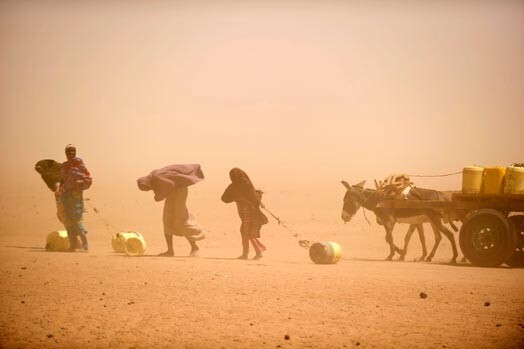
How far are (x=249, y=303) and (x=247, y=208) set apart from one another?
5.63 metres

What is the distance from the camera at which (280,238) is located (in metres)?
23.3

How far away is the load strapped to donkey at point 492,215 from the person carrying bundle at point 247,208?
3.98m

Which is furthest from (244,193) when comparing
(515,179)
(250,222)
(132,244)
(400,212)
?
(515,179)

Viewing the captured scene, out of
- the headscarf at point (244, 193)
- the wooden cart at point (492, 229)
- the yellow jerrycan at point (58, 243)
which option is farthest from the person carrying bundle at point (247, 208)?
the wooden cart at point (492, 229)

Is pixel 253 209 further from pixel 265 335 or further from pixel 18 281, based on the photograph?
pixel 265 335

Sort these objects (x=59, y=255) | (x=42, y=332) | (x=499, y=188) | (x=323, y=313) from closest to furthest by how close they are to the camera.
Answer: (x=42, y=332) < (x=323, y=313) < (x=499, y=188) < (x=59, y=255)

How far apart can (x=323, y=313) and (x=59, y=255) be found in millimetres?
7677

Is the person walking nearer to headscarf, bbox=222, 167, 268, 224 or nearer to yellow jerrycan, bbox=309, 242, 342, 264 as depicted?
headscarf, bbox=222, 167, 268, 224

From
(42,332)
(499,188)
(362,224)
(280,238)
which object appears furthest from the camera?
(362,224)

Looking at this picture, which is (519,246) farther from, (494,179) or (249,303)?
(249,303)

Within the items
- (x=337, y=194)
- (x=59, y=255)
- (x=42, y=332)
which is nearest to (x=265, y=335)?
(x=42, y=332)

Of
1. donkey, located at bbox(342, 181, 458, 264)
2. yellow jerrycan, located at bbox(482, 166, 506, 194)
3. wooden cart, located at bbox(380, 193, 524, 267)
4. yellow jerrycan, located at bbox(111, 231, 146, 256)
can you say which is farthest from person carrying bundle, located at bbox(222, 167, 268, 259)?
yellow jerrycan, located at bbox(482, 166, 506, 194)

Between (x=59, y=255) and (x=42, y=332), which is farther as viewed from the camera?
(x=59, y=255)

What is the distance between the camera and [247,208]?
15.2 metres
